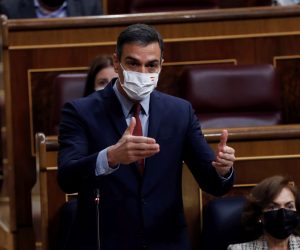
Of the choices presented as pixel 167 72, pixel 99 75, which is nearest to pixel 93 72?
pixel 99 75

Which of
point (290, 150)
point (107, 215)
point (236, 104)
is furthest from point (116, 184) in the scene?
point (236, 104)

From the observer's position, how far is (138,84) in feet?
2.87

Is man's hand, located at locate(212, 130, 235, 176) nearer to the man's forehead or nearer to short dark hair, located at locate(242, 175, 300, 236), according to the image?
the man's forehead

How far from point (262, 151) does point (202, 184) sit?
0.32m

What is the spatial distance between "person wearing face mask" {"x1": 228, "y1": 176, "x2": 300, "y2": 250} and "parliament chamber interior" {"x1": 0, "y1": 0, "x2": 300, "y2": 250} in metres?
0.36

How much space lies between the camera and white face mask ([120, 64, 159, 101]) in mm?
876

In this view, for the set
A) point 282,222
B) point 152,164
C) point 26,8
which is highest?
point 26,8

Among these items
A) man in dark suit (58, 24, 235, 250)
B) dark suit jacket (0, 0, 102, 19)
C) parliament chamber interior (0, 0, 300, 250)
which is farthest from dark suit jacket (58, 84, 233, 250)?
dark suit jacket (0, 0, 102, 19)

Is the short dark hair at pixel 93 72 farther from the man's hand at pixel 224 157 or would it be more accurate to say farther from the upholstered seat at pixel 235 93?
the man's hand at pixel 224 157

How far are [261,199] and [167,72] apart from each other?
581 millimetres

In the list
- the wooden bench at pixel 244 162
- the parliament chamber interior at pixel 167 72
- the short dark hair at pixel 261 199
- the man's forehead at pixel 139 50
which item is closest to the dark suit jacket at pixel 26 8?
the parliament chamber interior at pixel 167 72

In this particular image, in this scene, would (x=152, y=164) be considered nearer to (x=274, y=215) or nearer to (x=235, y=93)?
(x=274, y=215)

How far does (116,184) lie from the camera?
0.90m

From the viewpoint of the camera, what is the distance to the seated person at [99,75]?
1.41 metres
